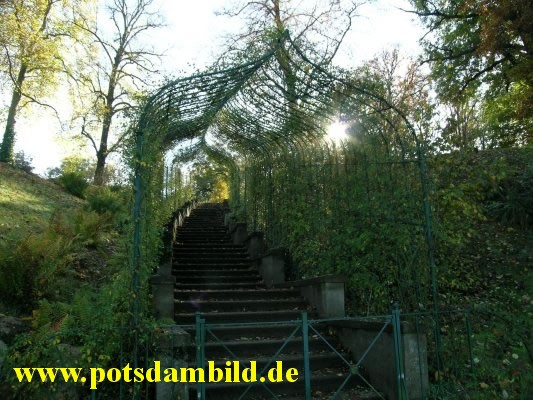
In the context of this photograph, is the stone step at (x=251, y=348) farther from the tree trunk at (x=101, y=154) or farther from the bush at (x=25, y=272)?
the tree trunk at (x=101, y=154)

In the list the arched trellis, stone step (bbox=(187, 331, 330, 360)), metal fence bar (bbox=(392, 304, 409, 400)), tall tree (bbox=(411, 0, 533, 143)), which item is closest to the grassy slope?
the arched trellis

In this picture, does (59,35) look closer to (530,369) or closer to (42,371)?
(42,371)

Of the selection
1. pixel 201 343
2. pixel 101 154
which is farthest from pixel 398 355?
pixel 101 154

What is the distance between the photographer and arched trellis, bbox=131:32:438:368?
18.9 feet

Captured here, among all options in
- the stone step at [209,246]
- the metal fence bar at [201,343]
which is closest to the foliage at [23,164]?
the stone step at [209,246]

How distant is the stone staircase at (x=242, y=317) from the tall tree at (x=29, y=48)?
34.5 feet

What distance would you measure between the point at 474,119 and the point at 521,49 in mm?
12514

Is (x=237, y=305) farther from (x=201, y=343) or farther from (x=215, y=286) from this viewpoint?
(x=201, y=343)

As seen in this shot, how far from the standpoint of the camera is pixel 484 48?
487 inches

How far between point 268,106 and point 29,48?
505 inches

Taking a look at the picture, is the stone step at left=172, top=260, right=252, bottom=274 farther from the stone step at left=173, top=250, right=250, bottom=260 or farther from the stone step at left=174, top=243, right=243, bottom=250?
the stone step at left=174, top=243, right=243, bottom=250

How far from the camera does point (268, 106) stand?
7645mm

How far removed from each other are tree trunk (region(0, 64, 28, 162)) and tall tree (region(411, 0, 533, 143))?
54.3ft

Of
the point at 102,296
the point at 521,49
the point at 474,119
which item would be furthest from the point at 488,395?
the point at 474,119
